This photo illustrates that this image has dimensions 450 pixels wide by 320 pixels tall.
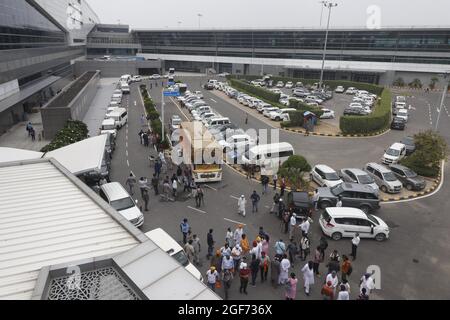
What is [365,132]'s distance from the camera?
32344 mm

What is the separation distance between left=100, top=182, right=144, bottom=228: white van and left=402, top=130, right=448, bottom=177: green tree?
1866 cm

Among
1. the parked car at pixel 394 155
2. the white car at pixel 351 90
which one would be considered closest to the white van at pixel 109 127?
the parked car at pixel 394 155

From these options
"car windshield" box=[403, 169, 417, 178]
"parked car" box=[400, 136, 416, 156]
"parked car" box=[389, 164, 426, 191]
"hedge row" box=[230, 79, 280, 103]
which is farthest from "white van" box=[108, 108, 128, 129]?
"parked car" box=[400, 136, 416, 156]

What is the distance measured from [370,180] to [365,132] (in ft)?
45.8

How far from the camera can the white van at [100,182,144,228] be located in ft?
50.6

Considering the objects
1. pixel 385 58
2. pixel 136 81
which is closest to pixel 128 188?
pixel 136 81

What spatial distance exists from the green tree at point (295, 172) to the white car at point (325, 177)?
2.33 ft

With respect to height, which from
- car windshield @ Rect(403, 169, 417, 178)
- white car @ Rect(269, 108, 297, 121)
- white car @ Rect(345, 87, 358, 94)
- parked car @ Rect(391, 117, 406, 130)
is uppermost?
white car @ Rect(345, 87, 358, 94)

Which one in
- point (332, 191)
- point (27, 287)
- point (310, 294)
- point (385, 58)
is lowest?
point (310, 294)

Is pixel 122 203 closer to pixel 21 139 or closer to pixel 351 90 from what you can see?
pixel 21 139

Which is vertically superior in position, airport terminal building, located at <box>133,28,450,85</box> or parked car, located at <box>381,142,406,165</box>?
airport terminal building, located at <box>133,28,450,85</box>

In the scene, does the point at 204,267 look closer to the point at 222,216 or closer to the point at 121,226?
the point at 222,216

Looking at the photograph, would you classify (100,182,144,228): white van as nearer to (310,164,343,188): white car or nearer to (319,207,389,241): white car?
(319,207,389,241): white car

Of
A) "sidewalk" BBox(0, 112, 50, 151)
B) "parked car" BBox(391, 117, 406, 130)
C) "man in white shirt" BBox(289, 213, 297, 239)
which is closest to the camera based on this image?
"man in white shirt" BBox(289, 213, 297, 239)
